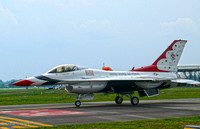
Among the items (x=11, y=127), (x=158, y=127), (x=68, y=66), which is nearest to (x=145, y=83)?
(x=68, y=66)

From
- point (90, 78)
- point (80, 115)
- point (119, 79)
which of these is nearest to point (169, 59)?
point (119, 79)

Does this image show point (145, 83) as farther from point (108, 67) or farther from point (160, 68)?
point (108, 67)

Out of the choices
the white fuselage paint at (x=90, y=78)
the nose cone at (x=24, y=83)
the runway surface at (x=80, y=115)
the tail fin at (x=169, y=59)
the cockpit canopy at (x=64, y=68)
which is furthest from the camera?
the tail fin at (x=169, y=59)

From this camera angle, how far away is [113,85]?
2394cm

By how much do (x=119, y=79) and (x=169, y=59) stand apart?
6597mm

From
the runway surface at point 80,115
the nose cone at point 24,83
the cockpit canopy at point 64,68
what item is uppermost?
the cockpit canopy at point 64,68

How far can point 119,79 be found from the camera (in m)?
23.3

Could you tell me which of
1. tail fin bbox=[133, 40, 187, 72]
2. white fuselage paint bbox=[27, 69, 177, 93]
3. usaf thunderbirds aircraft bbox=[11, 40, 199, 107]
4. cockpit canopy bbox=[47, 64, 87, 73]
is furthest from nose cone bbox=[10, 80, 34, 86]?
tail fin bbox=[133, 40, 187, 72]

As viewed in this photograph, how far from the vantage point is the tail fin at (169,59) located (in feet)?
88.0

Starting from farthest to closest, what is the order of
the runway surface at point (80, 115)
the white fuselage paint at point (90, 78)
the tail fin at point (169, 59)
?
1. the tail fin at point (169, 59)
2. the white fuselage paint at point (90, 78)
3. the runway surface at point (80, 115)

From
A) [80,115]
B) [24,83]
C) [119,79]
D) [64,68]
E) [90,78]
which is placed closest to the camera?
[80,115]

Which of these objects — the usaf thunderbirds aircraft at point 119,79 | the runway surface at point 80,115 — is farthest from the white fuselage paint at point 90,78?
the runway surface at point 80,115

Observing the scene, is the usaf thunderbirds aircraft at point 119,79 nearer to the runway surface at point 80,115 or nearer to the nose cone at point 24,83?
the nose cone at point 24,83

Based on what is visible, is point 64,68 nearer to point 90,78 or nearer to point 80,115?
point 90,78
